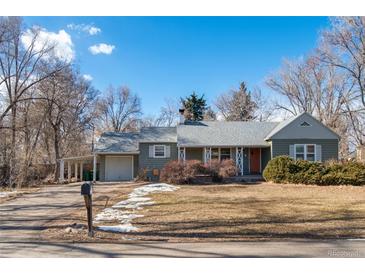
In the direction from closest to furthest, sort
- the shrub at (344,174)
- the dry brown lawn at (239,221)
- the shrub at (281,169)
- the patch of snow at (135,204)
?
the dry brown lawn at (239,221) → the patch of snow at (135,204) → the shrub at (344,174) → the shrub at (281,169)

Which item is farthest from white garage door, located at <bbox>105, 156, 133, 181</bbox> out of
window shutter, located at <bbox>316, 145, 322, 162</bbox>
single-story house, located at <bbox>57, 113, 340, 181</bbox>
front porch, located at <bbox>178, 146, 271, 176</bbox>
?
window shutter, located at <bbox>316, 145, 322, 162</bbox>

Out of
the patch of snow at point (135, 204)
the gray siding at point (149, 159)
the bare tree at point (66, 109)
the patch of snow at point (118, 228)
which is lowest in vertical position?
the patch of snow at point (135, 204)

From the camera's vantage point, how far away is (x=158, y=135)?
25.1m

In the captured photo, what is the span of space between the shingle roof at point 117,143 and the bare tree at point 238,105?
22436 millimetres

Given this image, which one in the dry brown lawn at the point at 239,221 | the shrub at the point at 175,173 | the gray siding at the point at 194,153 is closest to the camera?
the dry brown lawn at the point at 239,221

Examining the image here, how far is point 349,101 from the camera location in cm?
3397

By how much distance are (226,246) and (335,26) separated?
29.9 metres

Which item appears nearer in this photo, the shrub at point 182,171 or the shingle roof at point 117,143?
the shrub at point 182,171

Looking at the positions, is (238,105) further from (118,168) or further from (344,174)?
(344,174)

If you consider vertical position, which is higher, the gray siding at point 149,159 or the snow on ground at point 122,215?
the gray siding at point 149,159

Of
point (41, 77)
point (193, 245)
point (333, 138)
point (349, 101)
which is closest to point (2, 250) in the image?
point (193, 245)

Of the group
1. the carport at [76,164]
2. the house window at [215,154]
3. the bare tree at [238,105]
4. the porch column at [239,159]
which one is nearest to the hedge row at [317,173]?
the porch column at [239,159]

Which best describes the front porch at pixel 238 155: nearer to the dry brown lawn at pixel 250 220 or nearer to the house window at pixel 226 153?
the house window at pixel 226 153

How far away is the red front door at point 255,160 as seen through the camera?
2469 centimetres
